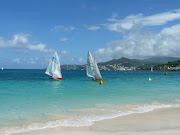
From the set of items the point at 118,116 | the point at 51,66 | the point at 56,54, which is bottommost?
the point at 118,116

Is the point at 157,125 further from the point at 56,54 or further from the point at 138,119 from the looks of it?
the point at 56,54

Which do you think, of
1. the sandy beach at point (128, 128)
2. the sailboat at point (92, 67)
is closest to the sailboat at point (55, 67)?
the sailboat at point (92, 67)

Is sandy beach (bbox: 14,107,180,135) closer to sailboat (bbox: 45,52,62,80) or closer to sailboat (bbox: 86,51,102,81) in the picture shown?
sailboat (bbox: 86,51,102,81)

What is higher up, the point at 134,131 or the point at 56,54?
the point at 56,54

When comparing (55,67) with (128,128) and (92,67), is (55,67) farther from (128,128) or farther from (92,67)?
(128,128)

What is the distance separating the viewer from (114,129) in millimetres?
10852

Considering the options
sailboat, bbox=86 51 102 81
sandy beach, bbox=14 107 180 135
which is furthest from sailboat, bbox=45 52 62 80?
sandy beach, bbox=14 107 180 135

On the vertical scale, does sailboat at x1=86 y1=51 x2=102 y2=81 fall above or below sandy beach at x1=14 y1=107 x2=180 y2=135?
above

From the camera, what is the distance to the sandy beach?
1022 centimetres

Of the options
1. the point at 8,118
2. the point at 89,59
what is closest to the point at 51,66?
the point at 89,59

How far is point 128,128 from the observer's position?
1100 cm

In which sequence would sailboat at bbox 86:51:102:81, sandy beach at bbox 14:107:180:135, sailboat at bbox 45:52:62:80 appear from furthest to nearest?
sailboat at bbox 45:52:62:80, sailboat at bbox 86:51:102:81, sandy beach at bbox 14:107:180:135

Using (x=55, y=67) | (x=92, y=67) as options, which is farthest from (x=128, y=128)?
(x=55, y=67)

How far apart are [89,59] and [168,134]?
45443 mm
